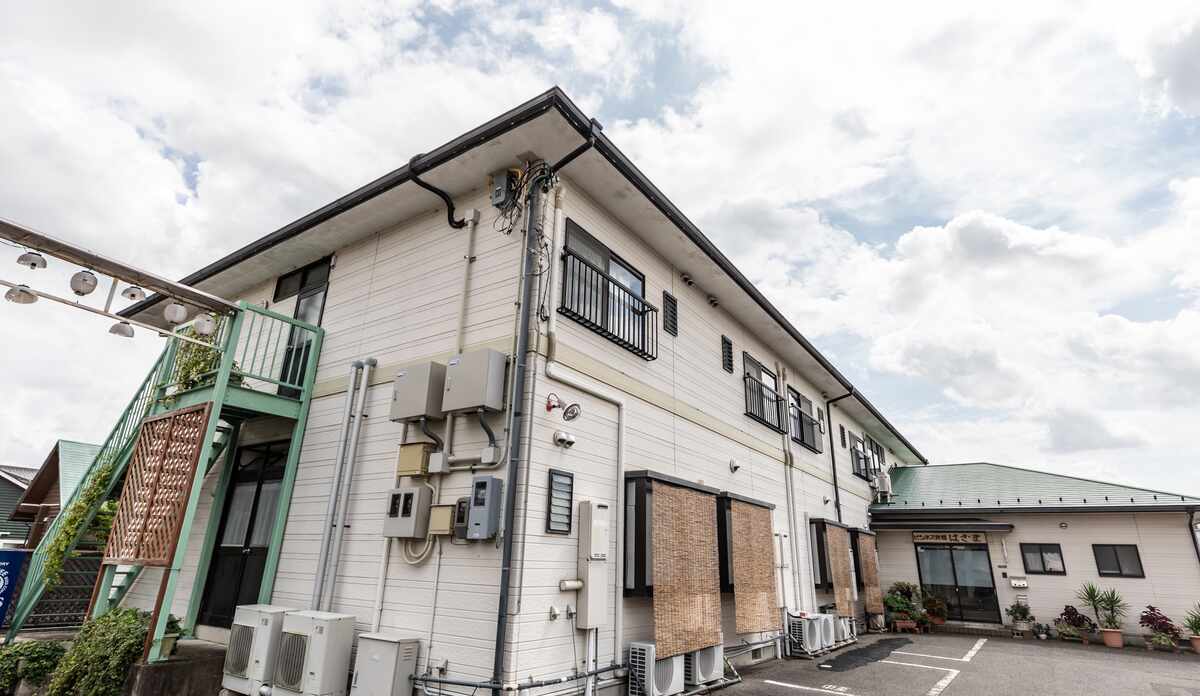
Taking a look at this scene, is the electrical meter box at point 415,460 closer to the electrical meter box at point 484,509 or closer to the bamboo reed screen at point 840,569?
the electrical meter box at point 484,509

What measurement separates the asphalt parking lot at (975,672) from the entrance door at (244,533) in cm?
598

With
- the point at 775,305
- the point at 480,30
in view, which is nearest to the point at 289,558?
the point at 480,30

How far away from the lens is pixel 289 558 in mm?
6492

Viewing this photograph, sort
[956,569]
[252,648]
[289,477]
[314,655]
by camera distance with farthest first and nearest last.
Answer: [956,569] → [289,477] → [252,648] → [314,655]

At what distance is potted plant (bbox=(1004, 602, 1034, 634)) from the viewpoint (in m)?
13.1

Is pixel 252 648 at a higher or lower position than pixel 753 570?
lower

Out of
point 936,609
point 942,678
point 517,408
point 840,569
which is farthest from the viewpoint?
point 936,609

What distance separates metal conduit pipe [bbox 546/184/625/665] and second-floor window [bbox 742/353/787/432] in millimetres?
4134

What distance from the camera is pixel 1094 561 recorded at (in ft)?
43.0

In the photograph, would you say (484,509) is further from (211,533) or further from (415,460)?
(211,533)

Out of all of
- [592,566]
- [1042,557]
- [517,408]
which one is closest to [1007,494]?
[1042,557]

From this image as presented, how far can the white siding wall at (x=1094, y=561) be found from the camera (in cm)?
1219

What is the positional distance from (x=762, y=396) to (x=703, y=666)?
203 inches

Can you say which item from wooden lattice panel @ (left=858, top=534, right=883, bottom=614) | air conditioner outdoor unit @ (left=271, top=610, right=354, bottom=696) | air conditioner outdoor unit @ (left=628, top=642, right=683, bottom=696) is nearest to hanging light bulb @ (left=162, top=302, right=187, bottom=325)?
air conditioner outdoor unit @ (left=271, top=610, right=354, bottom=696)
